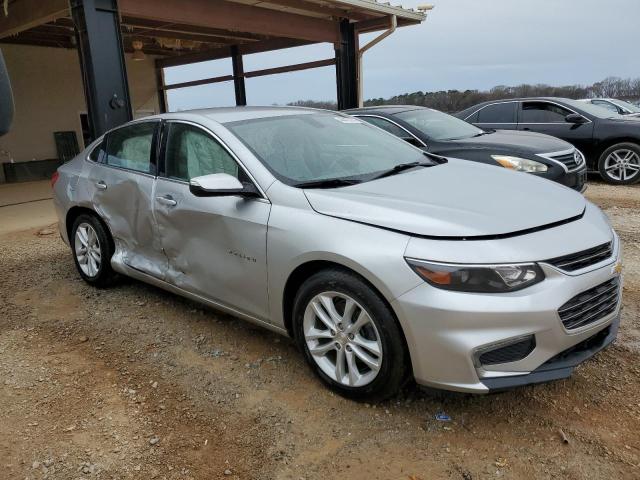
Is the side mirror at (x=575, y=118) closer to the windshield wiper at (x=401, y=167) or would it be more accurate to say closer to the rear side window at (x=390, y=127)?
the rear side window at (x=390, y=127)

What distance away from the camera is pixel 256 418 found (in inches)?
108

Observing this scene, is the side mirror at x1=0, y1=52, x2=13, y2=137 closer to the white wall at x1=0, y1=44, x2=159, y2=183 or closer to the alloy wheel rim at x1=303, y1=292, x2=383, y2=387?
the alloy wheel rim at x1=303, y1=292, x2=383, y2=387

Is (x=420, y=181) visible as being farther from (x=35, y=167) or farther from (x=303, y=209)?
(x=35, y=167)

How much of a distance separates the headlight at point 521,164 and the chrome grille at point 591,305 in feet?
11.8

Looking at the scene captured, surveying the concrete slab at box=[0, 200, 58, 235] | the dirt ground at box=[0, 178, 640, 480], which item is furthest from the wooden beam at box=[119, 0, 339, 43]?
the dirt ground at box=[0, 178, 640, 480]

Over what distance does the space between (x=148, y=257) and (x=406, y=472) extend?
8.36ft

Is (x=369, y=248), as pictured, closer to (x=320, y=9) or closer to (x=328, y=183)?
(x=328, y=183)

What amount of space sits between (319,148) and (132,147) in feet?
5.57

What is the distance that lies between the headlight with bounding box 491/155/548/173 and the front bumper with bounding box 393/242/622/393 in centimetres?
388

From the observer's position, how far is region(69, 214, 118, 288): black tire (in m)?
4.46

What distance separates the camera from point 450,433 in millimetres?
2537

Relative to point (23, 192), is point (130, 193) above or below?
above

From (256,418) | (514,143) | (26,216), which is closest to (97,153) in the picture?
(256,418)

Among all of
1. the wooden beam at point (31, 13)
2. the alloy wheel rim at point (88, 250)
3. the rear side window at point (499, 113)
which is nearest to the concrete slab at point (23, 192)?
the wooden beam at point (31, 13)
